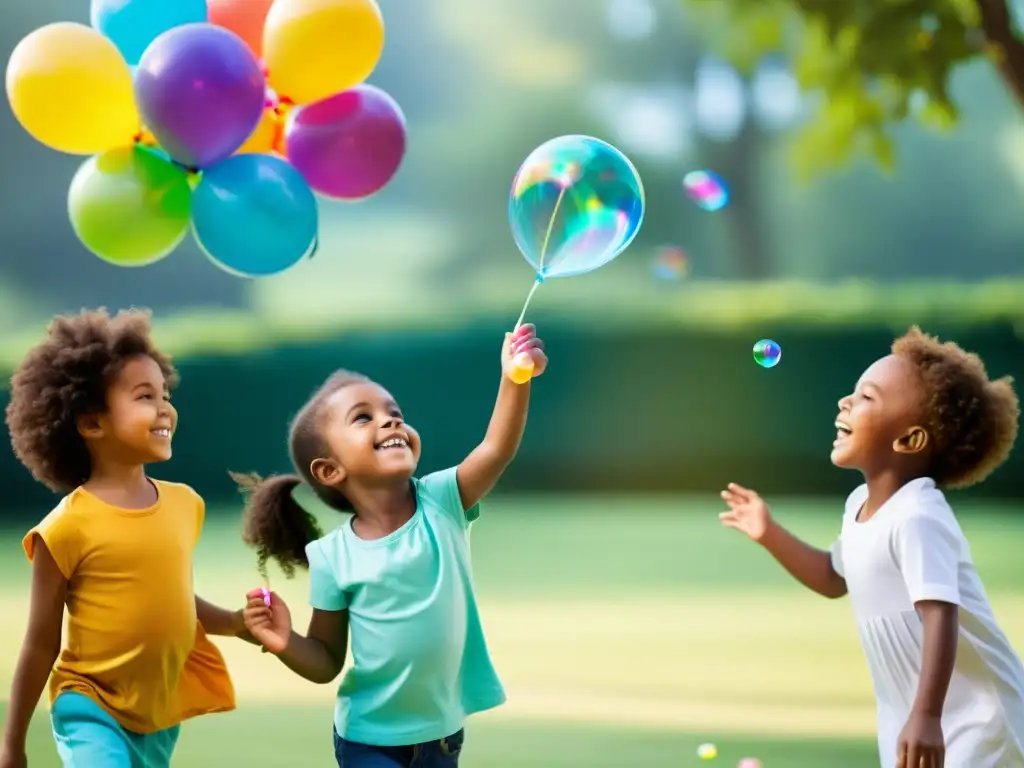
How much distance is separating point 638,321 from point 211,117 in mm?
6198

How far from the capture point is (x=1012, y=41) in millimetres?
6965

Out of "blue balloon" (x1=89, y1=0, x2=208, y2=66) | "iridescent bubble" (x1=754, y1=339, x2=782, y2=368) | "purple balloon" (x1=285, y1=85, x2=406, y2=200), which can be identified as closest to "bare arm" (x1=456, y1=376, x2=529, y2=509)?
"iridescent bubble" (x1=754, y1=339, x2=782, y2=368)

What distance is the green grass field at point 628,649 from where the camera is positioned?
4020 mm

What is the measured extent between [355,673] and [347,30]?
163 centimetres

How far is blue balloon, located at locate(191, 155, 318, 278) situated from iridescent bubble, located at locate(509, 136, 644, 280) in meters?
0.82

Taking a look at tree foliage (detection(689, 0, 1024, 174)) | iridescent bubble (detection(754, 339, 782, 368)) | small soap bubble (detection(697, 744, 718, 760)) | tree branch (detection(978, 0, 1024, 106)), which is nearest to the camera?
iridescent bubble (detection(754, 339, 782, 368))

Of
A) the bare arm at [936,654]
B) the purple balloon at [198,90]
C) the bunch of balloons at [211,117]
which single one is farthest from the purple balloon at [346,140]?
the bare arm at [936,654]

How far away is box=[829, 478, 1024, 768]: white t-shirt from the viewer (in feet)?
8.32

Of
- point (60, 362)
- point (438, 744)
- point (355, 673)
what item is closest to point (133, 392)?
point (60, 362)

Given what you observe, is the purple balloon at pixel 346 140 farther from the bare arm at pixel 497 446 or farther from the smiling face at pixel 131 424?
the bare arm at pixel 497 446

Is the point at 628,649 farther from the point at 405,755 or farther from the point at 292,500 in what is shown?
the point at 405,755

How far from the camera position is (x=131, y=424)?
272 centimetres

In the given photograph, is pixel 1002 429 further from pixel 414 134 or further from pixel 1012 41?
pixel 414 134

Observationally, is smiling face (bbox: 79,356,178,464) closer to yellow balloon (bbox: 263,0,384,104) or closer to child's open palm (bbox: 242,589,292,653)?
child's open palm (bbox: 242,589,292,653)
